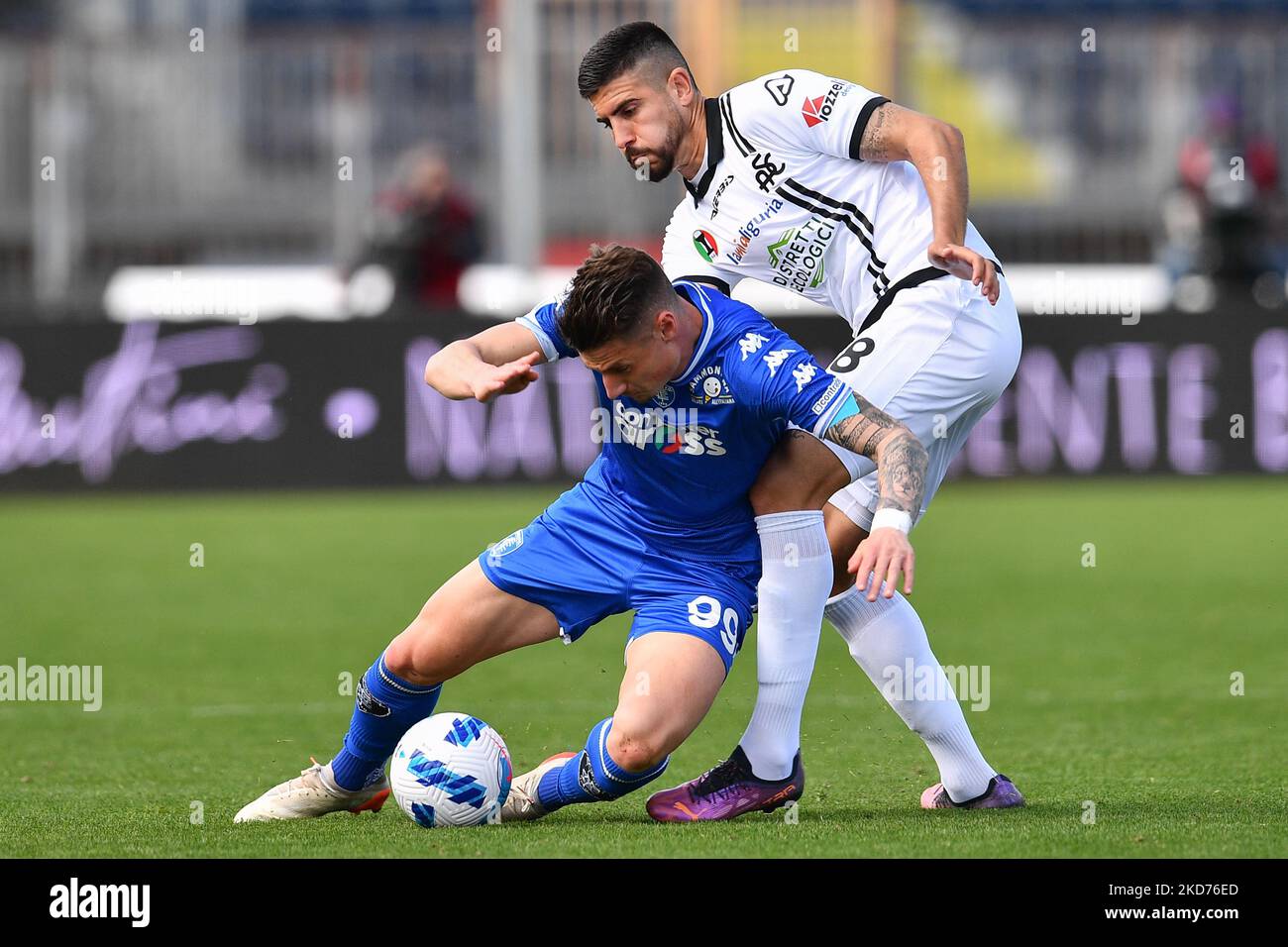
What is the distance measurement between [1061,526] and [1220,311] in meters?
2.51

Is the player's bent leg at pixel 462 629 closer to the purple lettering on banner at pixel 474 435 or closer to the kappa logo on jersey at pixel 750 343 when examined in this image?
the kappa logo on jersey at pixel 750 343

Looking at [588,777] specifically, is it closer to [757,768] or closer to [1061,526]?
[757,768]

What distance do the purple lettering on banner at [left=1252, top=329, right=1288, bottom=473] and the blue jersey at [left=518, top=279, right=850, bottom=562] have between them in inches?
405

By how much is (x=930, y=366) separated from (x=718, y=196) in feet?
2.71

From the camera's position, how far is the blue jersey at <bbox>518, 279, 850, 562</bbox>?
5180 mm

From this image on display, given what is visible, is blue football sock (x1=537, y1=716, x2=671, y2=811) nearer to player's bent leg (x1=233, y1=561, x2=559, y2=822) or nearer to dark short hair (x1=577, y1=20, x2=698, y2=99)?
player's bent leg (x1=233, y1=561, x2=559, y2=822)

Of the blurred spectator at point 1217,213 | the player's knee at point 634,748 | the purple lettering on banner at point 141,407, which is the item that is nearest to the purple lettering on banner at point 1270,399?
the blurred spectator at point 1217,213

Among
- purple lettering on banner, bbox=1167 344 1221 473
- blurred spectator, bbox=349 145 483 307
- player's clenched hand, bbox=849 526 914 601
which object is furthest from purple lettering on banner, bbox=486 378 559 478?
player's clenched hand, bbox=849 526 914 601

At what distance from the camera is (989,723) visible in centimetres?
717

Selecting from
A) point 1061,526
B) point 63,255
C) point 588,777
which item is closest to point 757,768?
point 588,777

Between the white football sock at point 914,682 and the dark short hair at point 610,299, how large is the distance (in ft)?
3.41

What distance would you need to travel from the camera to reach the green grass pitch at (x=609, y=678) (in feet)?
16.9

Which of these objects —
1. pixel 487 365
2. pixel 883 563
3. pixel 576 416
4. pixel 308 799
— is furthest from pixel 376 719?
pixel 576 416

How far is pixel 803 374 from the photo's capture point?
513 centimetres
